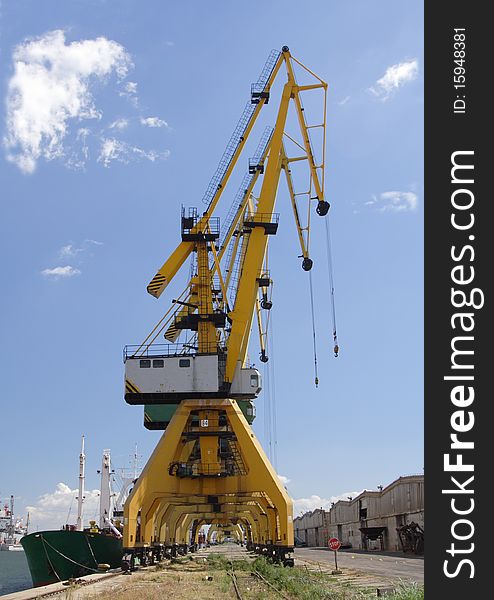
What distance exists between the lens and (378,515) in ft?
184

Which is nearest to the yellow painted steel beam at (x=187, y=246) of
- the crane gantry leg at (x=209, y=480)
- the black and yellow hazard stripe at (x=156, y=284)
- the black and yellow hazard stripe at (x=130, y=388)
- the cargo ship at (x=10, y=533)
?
the black and yellow hazard stripe at (x=156, y=284)

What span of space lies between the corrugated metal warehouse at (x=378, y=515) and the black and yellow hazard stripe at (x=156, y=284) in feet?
68.2

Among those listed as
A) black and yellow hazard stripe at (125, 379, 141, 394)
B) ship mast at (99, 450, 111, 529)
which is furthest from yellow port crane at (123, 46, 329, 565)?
ship mast at (99, 450, 111, 529)

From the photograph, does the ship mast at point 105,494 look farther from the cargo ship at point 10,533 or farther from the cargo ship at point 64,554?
the cargo ship at point 10,533

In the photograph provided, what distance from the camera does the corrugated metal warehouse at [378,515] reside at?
149ft

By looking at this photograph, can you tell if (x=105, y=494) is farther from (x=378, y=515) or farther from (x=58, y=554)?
(x=378, y=515)

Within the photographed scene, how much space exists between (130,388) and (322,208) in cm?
1274

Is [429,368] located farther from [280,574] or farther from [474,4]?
[280,574]

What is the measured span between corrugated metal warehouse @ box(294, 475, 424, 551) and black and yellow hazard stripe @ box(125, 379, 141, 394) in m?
20.2

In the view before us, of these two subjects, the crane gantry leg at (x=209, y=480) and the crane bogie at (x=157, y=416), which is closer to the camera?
the crane gantry leg at (x=209, y=480)

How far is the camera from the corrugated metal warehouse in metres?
45.4

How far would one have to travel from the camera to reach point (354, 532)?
216 ft

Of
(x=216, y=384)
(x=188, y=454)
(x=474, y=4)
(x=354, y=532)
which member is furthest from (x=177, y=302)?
(x=354, y=532)

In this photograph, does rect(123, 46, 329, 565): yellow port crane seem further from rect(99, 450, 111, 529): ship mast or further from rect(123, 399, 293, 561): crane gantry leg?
rect(99, 450, 111, 529): ship mast
